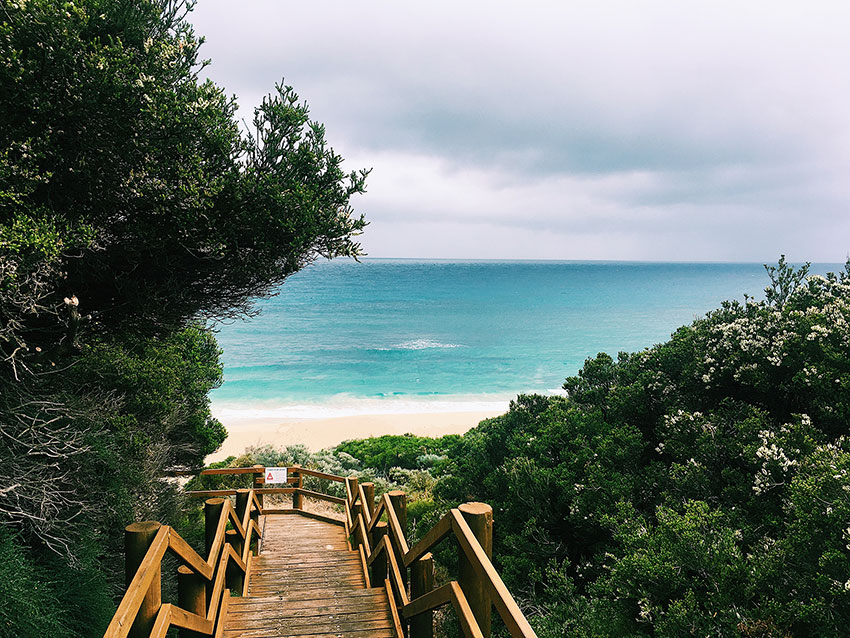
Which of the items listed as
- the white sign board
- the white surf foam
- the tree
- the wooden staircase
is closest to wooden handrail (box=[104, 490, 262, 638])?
the wooden staircase

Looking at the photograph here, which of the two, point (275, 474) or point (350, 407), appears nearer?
point (275, 474)

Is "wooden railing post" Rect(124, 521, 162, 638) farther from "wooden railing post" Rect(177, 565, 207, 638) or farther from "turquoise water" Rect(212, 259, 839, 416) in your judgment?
"turquoise water" Rect(212, 259, 839, 416)

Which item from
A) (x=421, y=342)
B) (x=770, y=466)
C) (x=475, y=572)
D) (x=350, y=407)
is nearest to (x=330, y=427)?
(x=350, y=407)

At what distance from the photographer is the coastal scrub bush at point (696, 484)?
3.45m

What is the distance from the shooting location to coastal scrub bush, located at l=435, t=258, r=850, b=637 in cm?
345

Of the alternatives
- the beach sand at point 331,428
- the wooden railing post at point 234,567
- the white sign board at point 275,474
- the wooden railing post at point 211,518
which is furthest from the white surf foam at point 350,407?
the wooden railing post at point 211,518

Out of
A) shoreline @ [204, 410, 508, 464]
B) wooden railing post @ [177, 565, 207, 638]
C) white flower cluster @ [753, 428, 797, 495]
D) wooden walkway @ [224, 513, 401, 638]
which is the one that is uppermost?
white flower cluster @ [753, 428, 797, 495]

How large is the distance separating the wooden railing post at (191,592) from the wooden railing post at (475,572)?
160 centimetres

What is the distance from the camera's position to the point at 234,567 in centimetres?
443

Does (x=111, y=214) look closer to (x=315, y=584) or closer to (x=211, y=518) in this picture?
(x=211, y=518)

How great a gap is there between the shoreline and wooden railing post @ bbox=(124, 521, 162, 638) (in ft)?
56.9

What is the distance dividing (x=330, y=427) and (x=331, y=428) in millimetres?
189

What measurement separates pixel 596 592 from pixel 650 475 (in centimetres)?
181

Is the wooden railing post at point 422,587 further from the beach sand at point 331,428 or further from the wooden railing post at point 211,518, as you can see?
the beach sand at point 331,428
